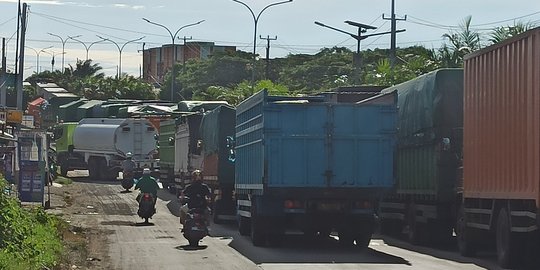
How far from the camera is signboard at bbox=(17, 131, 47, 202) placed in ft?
98.3

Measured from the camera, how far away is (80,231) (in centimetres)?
2641

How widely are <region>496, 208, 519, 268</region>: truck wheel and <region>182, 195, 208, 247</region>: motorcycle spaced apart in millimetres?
6420

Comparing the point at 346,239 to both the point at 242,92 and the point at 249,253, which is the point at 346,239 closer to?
the point at 249,253

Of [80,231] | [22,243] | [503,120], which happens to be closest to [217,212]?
[80,231]

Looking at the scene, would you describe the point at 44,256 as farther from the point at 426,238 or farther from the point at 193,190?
the point at 426,238

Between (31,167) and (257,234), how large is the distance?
10021 millimetres

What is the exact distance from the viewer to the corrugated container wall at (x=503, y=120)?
16909mm

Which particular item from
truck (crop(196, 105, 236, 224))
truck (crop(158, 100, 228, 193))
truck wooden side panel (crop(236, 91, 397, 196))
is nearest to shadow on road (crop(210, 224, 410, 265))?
truck wooden side panel (crop(236, 91, 397, 196))

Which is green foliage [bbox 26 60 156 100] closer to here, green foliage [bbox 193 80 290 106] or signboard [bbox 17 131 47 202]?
green foliage [bbox 193 80 290 106]

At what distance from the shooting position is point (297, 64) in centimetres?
12012

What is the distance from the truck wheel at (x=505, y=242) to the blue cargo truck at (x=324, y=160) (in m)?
3.12

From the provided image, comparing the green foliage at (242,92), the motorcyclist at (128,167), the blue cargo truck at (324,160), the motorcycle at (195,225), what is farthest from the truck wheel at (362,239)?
the green foliage at (242,92)

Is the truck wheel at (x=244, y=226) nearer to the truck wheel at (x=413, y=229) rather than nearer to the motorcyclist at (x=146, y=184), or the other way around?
the truck wheel at (x=413, y=229)

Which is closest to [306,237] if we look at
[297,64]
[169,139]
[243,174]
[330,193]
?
[243,174]
